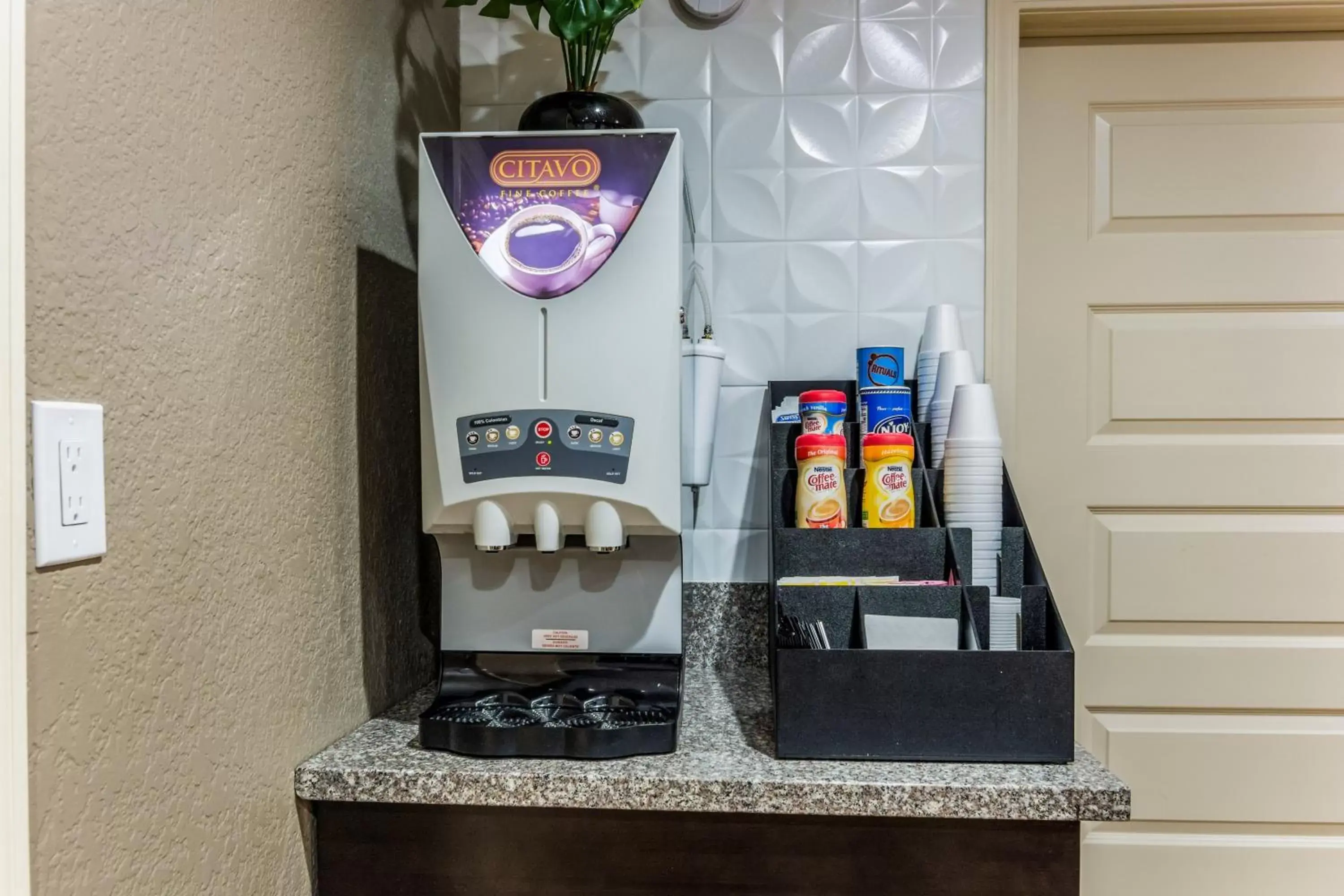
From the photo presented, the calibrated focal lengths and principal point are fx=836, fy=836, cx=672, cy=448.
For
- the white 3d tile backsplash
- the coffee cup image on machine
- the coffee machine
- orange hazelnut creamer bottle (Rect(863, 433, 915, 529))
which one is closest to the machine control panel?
the coffee machine

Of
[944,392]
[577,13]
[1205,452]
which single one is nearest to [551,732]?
[944,392]

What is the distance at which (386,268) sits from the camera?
3.86 ft

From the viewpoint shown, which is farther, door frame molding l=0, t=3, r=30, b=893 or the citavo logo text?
the citavo logo text

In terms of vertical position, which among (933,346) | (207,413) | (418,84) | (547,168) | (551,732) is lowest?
(551,732)

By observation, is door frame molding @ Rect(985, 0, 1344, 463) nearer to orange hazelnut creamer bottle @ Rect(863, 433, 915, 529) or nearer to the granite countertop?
orange hazelnut creamer bottle @ Rect(863, 433, 915, 529)

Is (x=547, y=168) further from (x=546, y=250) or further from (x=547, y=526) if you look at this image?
(x=547, y=526)

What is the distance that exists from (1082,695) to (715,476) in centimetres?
77

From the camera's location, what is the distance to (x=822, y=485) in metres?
1.12

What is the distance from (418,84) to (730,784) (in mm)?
1103

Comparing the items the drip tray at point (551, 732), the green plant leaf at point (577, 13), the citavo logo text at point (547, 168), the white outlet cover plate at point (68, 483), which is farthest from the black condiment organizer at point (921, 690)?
the green plant leaf at point (577, 13)

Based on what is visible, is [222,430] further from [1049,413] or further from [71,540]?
[1049,413]

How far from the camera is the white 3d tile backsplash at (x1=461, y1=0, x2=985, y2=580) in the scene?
1412 millimetres

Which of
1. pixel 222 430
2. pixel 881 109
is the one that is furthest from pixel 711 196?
pixel 222 430

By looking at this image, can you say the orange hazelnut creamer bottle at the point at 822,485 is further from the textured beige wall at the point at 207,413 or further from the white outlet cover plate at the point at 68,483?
the white outlet cover plate at the point at 68,483
